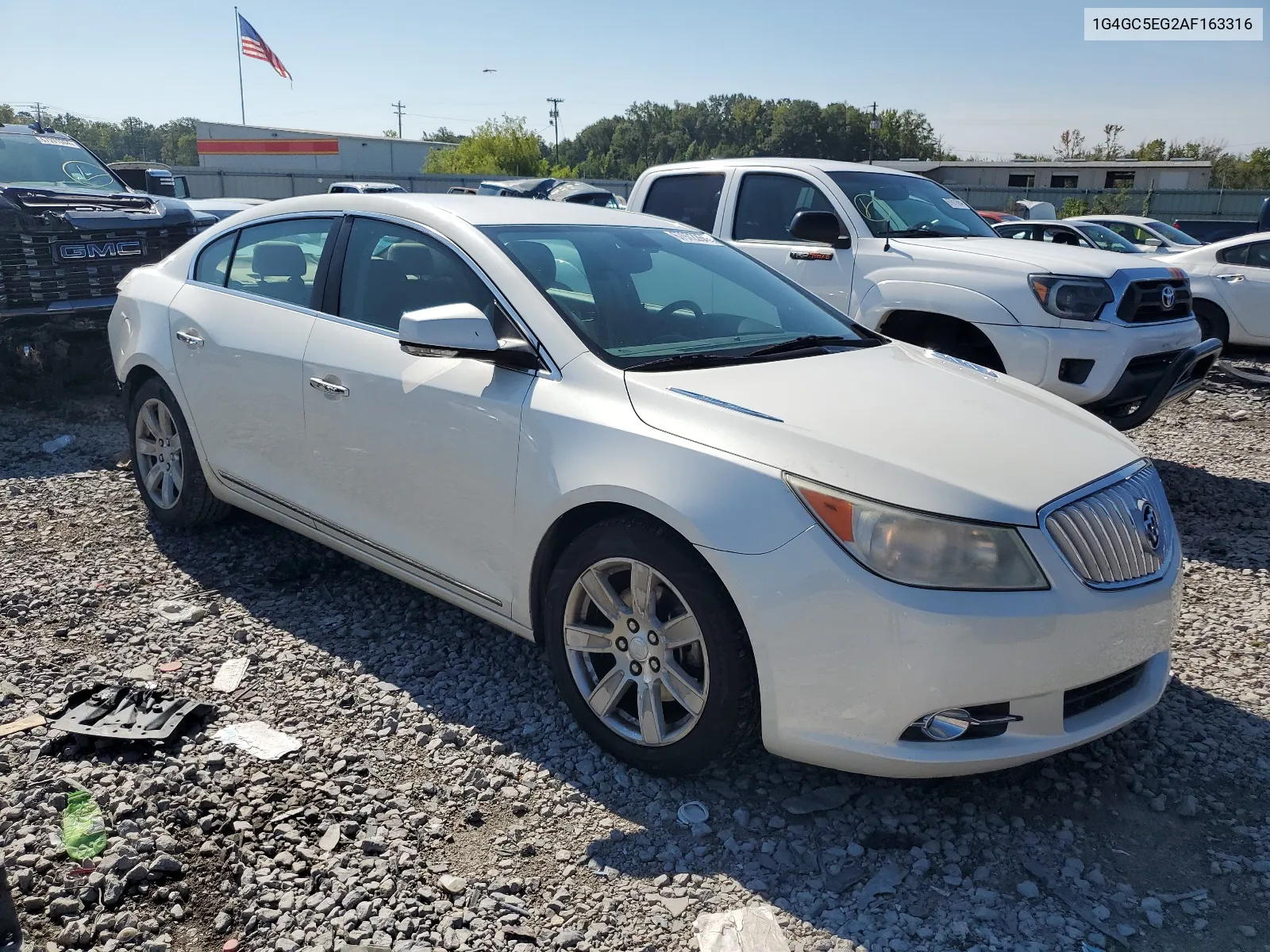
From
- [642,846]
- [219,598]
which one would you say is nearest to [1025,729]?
[642,846]

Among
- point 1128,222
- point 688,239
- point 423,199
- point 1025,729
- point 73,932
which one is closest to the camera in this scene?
point 73,932

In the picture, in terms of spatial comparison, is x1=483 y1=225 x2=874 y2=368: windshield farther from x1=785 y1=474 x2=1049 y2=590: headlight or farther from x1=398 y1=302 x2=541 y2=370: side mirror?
x1=785 y1=474 x2=1049 y2=590: headlight

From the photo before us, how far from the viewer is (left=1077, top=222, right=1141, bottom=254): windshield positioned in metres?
14.9

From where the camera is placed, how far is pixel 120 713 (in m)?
3.37

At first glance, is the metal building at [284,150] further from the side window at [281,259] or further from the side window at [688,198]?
the side window at [281,259]

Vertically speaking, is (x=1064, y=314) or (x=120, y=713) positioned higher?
(x=1064, y=314)

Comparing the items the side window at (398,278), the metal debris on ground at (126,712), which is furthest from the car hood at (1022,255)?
the metal debris on ground at (126,712)

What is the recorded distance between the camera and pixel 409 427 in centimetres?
359

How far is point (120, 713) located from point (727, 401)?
90.2 inches

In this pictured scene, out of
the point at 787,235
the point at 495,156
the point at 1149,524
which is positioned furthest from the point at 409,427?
the point at 495,156

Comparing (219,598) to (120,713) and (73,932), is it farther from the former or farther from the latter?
(73,932)

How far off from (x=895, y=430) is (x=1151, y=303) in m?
4.23

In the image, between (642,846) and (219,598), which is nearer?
(642,846)

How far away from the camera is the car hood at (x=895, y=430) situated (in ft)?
8.77
